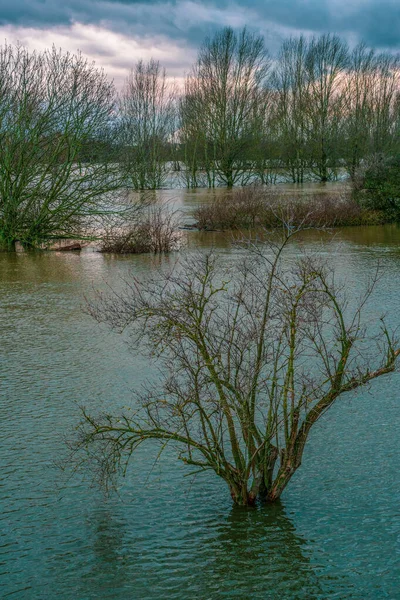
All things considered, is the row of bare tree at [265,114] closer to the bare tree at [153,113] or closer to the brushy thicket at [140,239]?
the bare tree at [153,113]

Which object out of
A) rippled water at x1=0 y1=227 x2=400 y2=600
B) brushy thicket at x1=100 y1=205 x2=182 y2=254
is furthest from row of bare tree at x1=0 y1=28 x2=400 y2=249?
rippled water at x1=0 y1=227 x2=400 y2=600

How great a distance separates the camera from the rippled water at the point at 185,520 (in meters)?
5.84

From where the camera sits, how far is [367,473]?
7.69m

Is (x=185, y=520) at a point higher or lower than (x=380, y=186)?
lower

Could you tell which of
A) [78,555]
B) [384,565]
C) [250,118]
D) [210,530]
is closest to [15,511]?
[78,555]

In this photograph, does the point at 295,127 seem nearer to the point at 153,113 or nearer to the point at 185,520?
the point at 153,113

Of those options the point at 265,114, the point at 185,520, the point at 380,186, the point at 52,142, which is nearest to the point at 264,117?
the point at 265,114

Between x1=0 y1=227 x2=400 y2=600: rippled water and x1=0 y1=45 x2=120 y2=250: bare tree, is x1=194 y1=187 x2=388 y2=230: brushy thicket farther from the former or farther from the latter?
x1=0 y1=227 x2=400 y2=600: rippled water

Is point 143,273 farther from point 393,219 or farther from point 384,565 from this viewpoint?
point 393,219

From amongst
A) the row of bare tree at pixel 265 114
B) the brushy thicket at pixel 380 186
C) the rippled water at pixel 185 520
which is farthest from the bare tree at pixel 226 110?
the rippled water at pixel 185 520

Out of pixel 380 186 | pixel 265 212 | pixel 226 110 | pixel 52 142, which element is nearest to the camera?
pixel 52 142

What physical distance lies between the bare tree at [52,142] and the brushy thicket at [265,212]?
7.79 metres

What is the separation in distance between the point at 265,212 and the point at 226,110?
1961 cm

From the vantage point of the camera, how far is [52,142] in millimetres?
22828
